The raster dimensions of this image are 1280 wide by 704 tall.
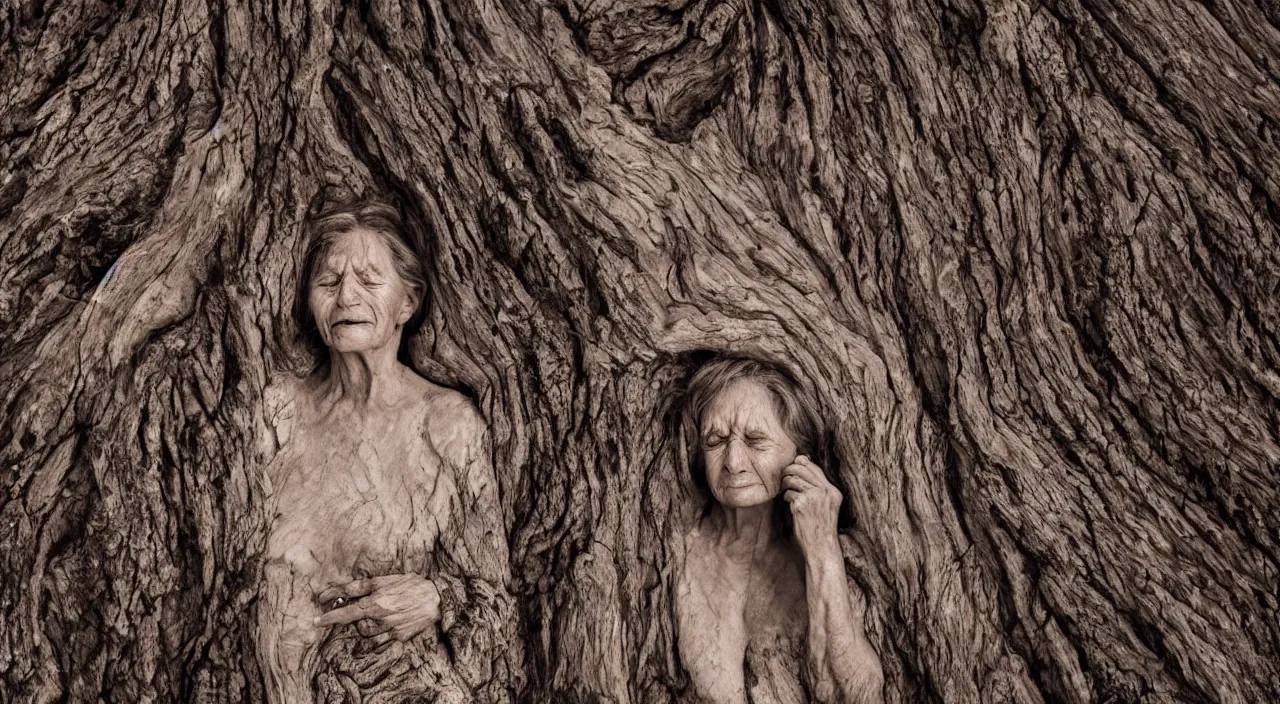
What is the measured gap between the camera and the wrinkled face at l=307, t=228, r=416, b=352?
616 cm

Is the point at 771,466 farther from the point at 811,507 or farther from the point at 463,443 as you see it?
the point at 463,443

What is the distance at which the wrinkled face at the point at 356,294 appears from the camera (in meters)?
6.16

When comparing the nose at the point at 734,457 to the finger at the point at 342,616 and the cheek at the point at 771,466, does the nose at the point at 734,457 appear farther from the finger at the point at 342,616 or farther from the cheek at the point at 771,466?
the finger at the point at 342,616

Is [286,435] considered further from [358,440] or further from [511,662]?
[511,662]

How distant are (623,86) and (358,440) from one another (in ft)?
4.90

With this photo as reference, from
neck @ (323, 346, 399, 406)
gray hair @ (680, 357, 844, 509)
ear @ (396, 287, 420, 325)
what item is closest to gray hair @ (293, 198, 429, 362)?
ear @ (396, 287, 420, 325)

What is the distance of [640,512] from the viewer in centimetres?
624

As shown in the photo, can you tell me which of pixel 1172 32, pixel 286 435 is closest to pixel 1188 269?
pixel 1172 32

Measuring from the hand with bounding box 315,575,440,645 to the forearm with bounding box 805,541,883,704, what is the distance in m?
1.19

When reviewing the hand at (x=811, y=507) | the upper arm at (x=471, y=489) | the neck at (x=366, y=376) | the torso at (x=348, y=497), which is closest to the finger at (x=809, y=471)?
the hand at (x=811, y=507)

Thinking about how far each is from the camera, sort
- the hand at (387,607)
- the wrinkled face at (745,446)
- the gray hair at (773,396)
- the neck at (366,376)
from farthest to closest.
Result: 1. the neck at (366,376)
2. the gray hair at (773,396)
3. the wrinkled face at (745,446)
4. the hand at (387,607)

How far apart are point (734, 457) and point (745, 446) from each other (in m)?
0.06

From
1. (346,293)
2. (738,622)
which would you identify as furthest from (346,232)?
(738,622)

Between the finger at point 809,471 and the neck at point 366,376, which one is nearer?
the finger at point 809,471
